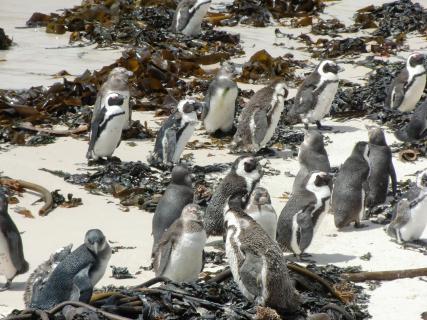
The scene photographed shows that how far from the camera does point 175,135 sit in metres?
9.73

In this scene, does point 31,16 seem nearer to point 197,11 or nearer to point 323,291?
point 197,11

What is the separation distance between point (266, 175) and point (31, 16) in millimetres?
7500

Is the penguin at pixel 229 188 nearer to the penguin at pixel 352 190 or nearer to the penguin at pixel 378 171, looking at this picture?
the penguin at pixel 352 190

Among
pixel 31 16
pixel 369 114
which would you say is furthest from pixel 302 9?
pixel 369 114

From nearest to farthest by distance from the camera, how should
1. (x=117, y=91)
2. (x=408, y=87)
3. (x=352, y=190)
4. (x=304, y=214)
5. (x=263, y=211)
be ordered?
(x=263, y=211) < (x=304, y=214) < (x=352, y=190) < (x=117, y=91) < (x=408, y=87)

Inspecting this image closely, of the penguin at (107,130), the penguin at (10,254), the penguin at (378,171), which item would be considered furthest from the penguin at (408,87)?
the penguin at (10,254)

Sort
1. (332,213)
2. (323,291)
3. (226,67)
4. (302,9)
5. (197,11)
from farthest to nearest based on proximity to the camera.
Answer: (302,9) → (197,11) → (226,67) → (332,213) → (323,291)

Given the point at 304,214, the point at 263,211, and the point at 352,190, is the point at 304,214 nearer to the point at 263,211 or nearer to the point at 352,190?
the point at 263,211

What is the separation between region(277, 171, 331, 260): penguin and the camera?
7.41 metres

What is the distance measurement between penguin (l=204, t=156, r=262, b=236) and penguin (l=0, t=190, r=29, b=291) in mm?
1562

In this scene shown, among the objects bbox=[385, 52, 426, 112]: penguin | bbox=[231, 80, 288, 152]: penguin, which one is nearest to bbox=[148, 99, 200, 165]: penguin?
bbox=[231, 80, 288, 152]: penguin

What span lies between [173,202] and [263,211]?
2.29 ft

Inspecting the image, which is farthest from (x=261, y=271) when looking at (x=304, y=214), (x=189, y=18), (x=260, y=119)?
(x=189, y=18)

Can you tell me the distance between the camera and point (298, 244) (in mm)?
7418
